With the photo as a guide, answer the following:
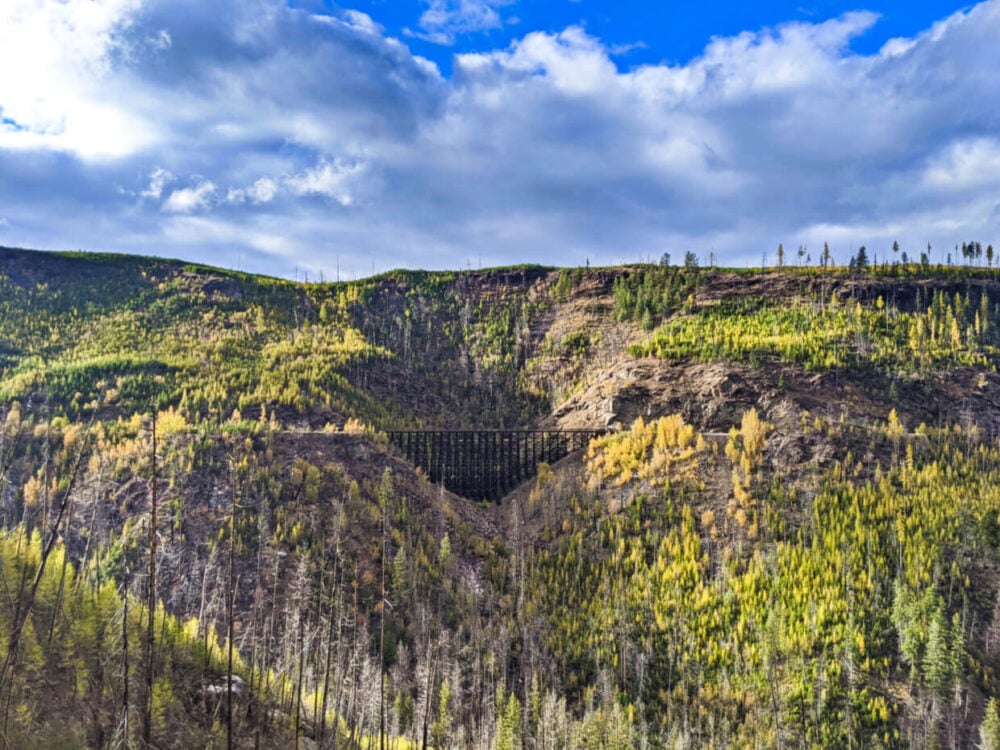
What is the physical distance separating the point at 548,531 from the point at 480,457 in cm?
1573

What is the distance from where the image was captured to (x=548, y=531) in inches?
2869

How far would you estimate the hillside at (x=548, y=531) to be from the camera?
32750 millimetres

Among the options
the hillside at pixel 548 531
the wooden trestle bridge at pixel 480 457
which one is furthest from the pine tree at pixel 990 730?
the wooden trestle bridge at pixel 480 457

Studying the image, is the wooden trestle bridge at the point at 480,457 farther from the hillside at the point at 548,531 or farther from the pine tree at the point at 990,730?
the pine tree at the point at 990,730

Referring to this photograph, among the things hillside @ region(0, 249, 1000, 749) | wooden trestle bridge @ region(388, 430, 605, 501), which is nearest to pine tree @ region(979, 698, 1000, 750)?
hillside @ region(0, 249, 1000, 749)

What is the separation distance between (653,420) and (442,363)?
4462 cm

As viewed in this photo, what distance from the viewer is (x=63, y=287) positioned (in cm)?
12550

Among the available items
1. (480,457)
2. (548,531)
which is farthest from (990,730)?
(480,457)

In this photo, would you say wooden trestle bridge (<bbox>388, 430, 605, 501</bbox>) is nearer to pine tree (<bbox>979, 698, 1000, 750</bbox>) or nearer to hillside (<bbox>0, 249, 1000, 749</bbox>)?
hillside (<bbox>0, 249, 1000, 749</bbox>)

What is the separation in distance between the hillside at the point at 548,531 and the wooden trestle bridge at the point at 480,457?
10.3ft

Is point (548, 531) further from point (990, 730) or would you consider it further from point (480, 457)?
point (990, 730)

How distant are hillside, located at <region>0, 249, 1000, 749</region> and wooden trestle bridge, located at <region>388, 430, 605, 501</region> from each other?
10.3 ft

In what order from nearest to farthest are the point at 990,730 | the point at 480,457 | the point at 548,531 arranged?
the point at 990,730 < the point at 548,531 < the point at 480,457

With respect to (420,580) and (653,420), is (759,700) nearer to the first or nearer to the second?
(420,580)
